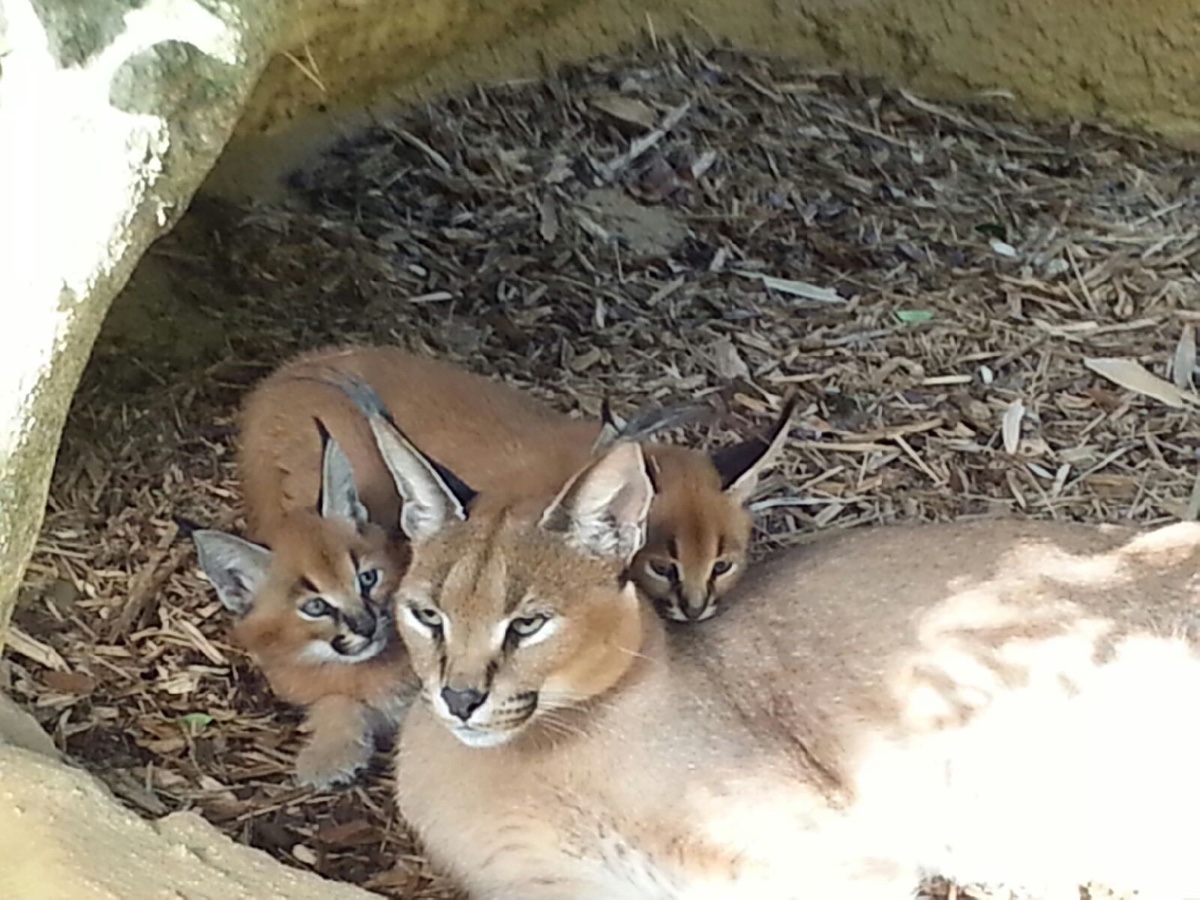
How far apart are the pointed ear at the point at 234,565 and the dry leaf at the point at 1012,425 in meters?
2.22

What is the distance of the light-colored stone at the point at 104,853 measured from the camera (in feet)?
8.75

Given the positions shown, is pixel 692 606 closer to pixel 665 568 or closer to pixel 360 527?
pixel 665 568

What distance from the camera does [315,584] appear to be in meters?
4.04

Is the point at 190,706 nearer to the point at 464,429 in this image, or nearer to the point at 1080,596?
the point at 464,429

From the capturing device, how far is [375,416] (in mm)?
3529

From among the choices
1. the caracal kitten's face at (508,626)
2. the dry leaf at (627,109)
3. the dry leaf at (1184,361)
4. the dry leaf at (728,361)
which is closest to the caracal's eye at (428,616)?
the caracal kitten's face at (508,626)

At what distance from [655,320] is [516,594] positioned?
2427mm

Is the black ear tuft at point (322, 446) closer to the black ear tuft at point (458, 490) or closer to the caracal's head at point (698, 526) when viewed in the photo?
the black ear tuft at point (458, 490)

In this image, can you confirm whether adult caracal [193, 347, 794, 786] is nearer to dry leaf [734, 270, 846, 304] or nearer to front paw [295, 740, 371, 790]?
front paw [295, 740, 371, 790]

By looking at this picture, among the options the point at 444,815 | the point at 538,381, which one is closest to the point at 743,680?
the point at 444,815

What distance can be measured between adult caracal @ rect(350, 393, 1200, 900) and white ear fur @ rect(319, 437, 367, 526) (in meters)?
0.60

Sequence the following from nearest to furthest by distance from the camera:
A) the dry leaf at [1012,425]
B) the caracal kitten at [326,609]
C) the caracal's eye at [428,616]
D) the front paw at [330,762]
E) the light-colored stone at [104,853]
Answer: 1. the light-colored stone at [104,853]
2. the caracal's eye at [428,616]
3. the front paw at [330,762]
4. the caracal kitten at [326,609]
5. the dry leaf at [1012,425]

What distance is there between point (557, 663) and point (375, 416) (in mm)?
627

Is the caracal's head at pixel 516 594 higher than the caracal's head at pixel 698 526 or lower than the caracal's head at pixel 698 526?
higher
